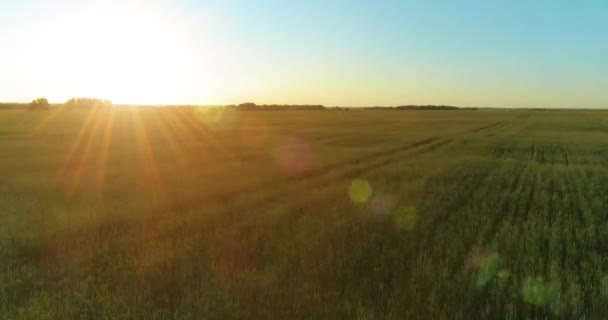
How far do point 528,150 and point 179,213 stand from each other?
24653 millimetres

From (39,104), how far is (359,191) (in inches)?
5022

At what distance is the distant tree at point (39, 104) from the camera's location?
369ft

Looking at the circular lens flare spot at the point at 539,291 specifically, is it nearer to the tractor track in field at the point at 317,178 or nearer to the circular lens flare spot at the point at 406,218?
the circular lens flare spot at the point at 406,218

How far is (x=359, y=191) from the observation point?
43.4 feet

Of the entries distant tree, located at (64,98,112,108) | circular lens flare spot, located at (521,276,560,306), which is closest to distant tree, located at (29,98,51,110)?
distant tree, located at (64,98,112,108)

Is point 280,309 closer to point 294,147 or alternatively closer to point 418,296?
point 418,296

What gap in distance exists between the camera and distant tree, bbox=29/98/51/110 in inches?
4424

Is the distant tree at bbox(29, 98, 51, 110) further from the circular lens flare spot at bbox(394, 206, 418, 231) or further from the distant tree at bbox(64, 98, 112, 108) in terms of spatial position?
the circular lens flare spot at bbox(394, 206, 418, 231)

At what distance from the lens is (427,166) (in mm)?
18625

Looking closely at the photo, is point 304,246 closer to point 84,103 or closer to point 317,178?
point 317,178

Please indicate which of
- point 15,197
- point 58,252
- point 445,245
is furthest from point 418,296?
point 15,197

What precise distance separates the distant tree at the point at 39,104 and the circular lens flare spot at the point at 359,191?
4954 inches

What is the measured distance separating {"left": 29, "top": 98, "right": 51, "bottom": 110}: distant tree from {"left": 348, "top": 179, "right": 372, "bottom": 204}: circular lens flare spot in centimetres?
12584

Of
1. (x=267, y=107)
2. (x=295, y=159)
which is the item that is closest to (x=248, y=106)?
(x=267, y=107)
